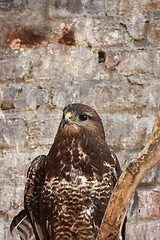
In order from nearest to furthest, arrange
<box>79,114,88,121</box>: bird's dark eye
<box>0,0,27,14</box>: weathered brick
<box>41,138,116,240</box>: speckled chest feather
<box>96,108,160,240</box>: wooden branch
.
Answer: <box>96,108,160,240</box>: wooden branch → <box>41,138,116,240</box>: speckled chest feather → <box>79,114,88,121</box>: bird's dark eye → <box>0,0,27,14</box>: weathered brick

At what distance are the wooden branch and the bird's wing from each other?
53 cm

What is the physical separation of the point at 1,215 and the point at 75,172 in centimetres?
51

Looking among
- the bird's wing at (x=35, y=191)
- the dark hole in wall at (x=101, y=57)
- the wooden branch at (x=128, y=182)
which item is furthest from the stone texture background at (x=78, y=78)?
the wooden branch at (x=128, y=182)

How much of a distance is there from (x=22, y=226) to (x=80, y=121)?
53 centimetres

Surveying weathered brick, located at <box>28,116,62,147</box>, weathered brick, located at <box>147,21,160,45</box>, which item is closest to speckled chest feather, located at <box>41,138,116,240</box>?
weathered brick, located at <box>28,116,62,147</box>

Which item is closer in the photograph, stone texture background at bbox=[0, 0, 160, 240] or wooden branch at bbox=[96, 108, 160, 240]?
wooden branch at bbox=[96, 108, 160, 240]

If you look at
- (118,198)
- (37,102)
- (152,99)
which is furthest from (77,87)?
(118,198)

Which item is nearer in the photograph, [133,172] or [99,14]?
[133,172]

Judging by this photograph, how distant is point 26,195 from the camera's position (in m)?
1.58

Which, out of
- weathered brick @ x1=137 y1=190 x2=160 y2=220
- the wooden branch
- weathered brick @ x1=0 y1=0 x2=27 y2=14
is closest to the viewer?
the wooden branch

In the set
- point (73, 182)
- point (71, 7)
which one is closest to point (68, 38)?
point (71, 7)

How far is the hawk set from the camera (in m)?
1.45

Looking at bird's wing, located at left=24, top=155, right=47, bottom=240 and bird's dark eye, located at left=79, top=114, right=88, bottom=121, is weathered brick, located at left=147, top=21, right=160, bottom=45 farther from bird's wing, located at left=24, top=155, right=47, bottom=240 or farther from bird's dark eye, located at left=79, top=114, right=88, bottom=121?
bird's wing, located at left=24, top=155, right=47, bottom=240

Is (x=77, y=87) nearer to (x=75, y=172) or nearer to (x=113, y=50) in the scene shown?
(x=113, y=50)
